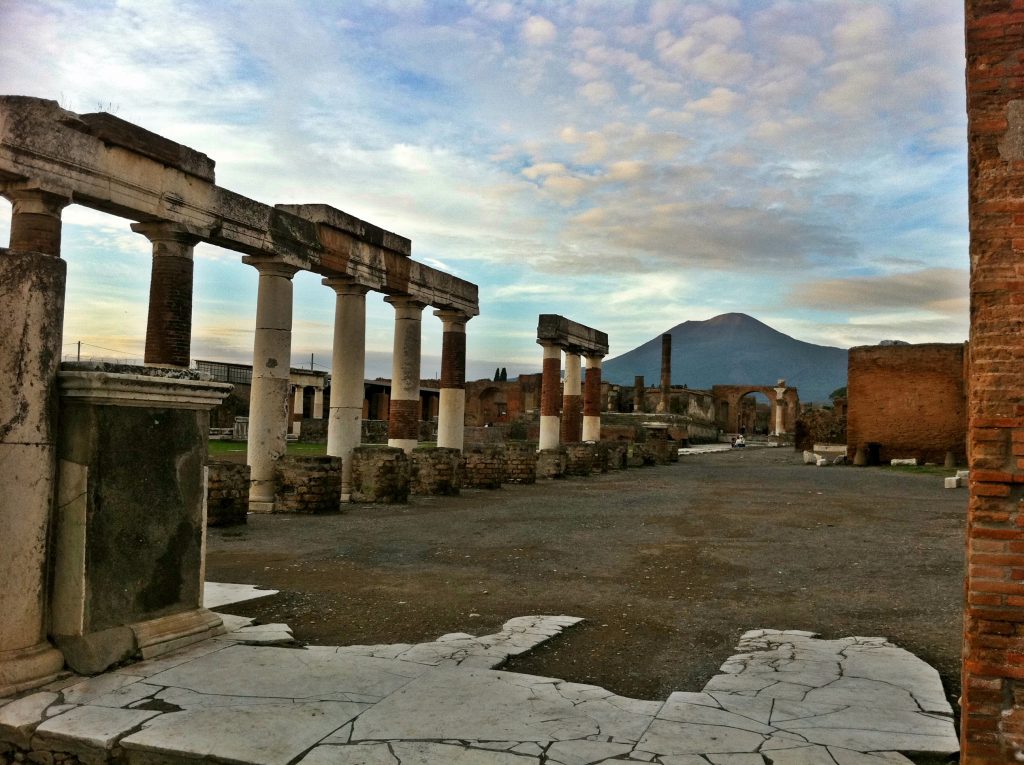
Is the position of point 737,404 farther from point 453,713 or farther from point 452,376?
point 453,713

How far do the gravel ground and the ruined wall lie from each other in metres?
10.9

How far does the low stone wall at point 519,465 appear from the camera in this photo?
57.7ft

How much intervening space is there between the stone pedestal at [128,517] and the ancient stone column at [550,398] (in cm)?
1700

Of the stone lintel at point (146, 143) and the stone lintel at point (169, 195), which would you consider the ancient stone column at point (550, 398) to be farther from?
the stone lintel at point (146, 143)

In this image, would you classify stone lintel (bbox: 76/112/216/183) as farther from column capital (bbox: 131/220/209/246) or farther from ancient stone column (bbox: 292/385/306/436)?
ancient stone column (bbox: 292/385/306/436)

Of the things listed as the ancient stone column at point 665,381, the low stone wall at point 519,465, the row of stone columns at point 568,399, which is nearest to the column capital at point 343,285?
the low stone wall at point 519,465

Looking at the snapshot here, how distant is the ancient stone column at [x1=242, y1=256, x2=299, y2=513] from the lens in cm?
1170

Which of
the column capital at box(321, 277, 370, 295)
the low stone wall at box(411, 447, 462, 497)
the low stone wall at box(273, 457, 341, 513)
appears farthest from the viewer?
the low stone wall at box(411, 447, 462, 497)

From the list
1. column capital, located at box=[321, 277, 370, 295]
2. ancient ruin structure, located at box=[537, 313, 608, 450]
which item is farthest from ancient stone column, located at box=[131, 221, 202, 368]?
ancient ruin structure, located at box=[537, 313, 608, 450]

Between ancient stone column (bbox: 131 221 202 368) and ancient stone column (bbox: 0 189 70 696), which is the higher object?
ancient stone column (bbox: 131 221 202 368)

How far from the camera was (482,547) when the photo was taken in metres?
8.55

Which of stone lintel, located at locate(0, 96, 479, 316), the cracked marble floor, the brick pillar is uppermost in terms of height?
stone lintel, located at locate(0, 96, 479, 316)

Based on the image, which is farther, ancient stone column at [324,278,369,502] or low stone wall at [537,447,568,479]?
low stone wall at [537,447,568,479]

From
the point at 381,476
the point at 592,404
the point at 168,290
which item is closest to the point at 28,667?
the point at 168,290
